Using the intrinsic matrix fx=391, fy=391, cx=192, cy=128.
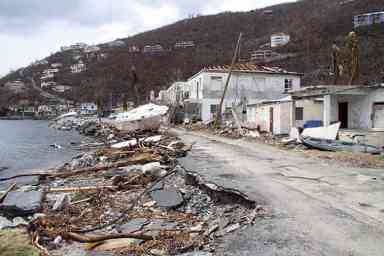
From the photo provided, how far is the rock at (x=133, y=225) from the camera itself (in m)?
6.95

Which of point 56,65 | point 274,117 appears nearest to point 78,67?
point 56,65

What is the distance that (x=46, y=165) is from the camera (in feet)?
69.1

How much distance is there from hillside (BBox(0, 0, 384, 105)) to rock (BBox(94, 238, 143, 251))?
50.9m

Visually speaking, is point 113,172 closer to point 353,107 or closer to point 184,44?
point 353,107

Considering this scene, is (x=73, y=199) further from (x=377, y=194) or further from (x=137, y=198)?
(x=377, y=194)

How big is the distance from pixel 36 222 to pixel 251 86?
1342 inches

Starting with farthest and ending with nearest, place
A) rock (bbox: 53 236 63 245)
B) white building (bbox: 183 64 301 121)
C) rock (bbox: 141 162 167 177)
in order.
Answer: white building (bbox: 183 64 301 121) < rock (bbox: 141 162 167 177) < rock (bbox: 53 236 63 245)

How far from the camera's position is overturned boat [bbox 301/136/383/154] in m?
16.8

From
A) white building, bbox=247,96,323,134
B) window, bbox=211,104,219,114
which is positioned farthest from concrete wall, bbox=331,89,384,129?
window, bbox=211,104,219,114

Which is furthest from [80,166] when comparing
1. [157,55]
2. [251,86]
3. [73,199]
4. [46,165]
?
[157,55]

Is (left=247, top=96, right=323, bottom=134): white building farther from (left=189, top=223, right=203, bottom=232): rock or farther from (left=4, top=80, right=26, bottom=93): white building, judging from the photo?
(left=4, top=80, right=26, bottom=93): white building

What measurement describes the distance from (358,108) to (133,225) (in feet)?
61.1

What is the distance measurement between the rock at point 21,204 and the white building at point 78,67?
120897mm

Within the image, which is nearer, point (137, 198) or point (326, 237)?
point (326, 237)
